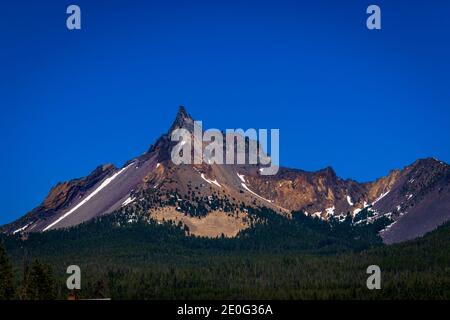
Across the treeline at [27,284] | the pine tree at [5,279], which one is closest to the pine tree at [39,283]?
the treeline at [27,284]

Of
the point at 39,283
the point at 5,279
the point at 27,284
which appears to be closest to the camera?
the point at 5,279

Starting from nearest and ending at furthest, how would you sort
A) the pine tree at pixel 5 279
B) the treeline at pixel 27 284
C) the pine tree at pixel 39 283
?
the pine tree at pixel 5 279 → the treeline at pixel 27 284 → the pine tree at pixel 39 283

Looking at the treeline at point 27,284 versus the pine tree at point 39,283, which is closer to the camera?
the treeline at point 27,284

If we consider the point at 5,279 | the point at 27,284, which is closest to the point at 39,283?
the point at 27,284

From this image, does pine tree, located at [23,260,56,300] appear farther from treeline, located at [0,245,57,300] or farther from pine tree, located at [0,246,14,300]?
pine tree, located at [0,246,14,300]

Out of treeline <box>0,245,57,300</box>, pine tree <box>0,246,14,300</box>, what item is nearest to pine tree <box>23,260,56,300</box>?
treeline <box>0,245,57,300</box>

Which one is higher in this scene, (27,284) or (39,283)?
(39,283)

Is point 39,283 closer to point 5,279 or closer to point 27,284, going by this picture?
point 27,284

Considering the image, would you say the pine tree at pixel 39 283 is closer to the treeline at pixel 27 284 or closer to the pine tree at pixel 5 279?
the treeline at pixel 27 284

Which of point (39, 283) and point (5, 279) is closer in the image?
point (5, 279)
